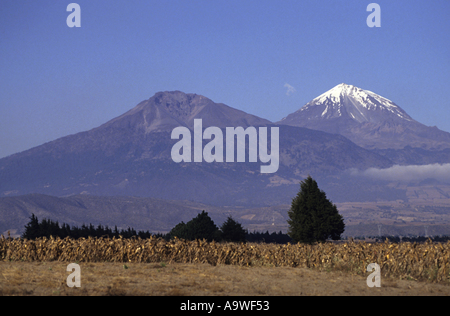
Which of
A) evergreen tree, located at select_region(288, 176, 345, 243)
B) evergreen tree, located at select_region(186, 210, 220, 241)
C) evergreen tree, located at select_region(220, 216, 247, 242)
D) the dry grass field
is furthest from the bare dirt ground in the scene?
evergreen tree, located at select_region(186, 210, 220, 241)

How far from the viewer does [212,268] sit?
27.5 metres

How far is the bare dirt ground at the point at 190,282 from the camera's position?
66.1 feet

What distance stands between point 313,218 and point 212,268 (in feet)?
102

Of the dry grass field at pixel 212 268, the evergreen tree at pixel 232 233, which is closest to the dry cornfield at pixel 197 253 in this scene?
the dry grass field at pixel 212 268

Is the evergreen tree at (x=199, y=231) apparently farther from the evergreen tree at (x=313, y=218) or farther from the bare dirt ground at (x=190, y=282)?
the bare dirt ground at (x=190, y=282)

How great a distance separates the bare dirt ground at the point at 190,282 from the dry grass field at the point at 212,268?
0.04 metres

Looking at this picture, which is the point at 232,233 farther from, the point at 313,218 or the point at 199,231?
the point at 313,218

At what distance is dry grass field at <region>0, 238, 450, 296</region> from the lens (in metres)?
21.0

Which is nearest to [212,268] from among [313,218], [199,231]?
[313,218]
